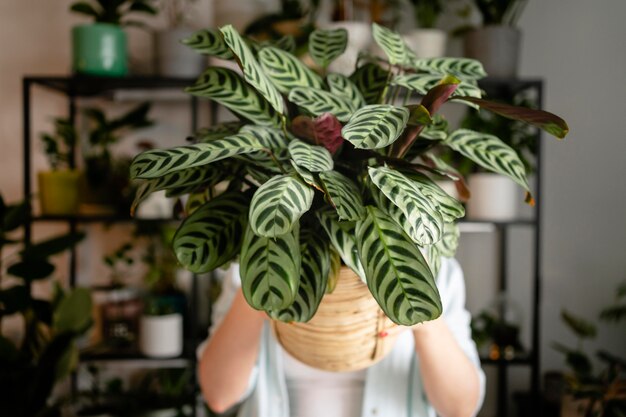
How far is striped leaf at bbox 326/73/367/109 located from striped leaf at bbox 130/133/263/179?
160 mm

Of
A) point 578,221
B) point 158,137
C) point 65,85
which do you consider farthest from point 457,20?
point 65,85

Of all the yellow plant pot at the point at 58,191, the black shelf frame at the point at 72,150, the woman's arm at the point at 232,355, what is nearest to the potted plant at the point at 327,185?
the woman's arm at the point at 232,355

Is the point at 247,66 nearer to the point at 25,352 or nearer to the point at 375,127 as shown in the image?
the point at 375,127

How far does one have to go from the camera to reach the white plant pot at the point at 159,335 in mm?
1787

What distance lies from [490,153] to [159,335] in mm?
1433

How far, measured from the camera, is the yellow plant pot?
1814 millimetres

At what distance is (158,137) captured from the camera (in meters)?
2.12

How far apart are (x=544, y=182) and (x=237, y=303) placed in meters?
1.52

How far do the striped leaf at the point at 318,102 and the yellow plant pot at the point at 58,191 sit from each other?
1.47 m

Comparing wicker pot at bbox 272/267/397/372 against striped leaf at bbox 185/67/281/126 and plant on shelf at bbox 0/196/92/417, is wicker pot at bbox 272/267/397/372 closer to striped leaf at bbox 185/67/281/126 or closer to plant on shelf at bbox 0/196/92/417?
striped leaf at bbox 185/67/281/126

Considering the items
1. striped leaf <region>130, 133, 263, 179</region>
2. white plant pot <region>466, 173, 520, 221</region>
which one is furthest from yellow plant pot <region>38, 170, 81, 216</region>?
striped leaf <region>130, 133, 263, 179</region>

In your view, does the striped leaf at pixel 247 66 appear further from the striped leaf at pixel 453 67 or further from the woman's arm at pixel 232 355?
the woman's arm at pixel 232 355

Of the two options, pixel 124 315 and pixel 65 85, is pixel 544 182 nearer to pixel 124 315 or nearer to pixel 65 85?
pixel 124 315

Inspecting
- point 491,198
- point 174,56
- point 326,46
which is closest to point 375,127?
point 326,46
